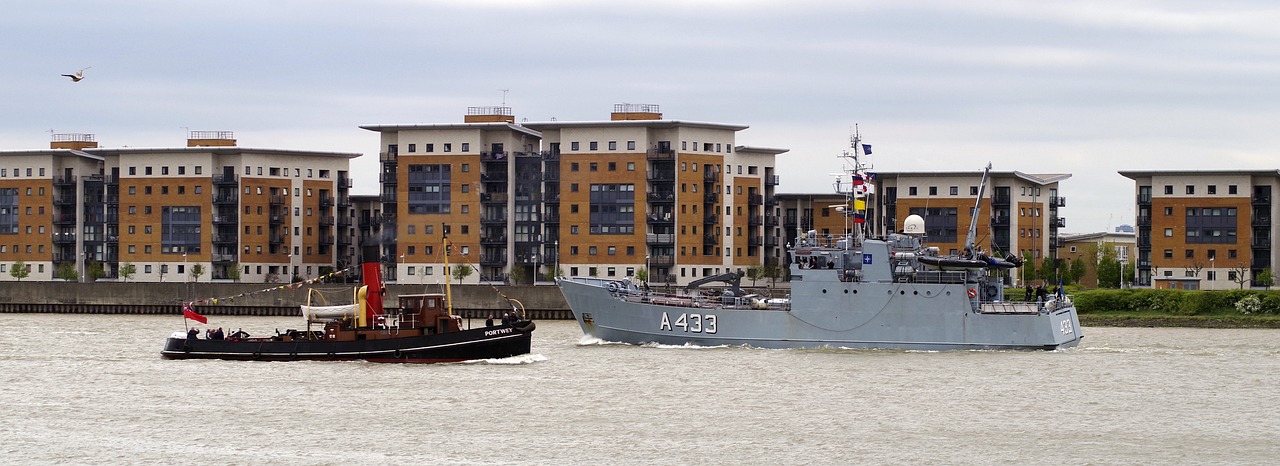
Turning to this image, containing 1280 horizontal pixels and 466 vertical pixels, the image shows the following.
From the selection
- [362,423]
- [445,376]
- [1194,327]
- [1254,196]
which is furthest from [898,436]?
[1254,196]

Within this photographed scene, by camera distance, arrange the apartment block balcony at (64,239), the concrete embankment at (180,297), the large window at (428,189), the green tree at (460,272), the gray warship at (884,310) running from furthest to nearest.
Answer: the apartment block balcony at (64,239) < the green tree at (460,272) < the large window at (428,189) < the concrete embankment at (180,297) < the gray warship at (884,310)

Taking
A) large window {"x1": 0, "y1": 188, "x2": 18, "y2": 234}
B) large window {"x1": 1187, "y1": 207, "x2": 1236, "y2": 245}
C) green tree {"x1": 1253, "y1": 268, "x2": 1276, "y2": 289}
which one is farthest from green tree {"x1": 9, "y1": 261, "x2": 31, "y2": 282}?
green tree {"x1": 1253, "y1": 268, "x2": 1276, "y2": 289}

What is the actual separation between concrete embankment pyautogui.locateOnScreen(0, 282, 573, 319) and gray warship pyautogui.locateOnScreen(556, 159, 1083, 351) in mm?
40105

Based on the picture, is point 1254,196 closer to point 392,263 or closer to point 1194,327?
point 1194,327

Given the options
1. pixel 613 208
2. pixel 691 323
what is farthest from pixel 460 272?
pixel 691 323

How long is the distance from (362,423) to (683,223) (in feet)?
240

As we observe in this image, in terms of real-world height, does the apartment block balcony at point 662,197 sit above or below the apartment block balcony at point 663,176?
below

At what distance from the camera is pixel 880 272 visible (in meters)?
60.4

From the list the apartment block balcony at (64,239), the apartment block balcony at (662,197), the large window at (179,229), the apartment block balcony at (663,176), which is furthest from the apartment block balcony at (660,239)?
the apartment block balcony at (64,239)

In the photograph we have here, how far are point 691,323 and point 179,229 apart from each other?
71.0 meters

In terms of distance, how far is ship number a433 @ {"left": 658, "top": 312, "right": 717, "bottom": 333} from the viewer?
62188 millimetres

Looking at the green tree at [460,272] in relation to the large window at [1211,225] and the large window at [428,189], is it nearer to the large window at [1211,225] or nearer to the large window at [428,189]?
the large window at [428,189]

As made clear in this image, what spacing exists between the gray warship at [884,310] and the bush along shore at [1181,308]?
2665 centimetres

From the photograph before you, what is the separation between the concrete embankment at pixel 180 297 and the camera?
102 metres
